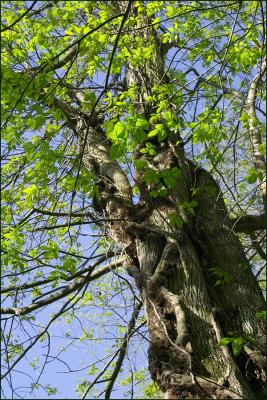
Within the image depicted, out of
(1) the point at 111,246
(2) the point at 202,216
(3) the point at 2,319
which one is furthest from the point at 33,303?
(2) the point at 202,216

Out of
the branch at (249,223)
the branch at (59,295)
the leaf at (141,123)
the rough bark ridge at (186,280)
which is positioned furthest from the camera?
the branch at (249,223)

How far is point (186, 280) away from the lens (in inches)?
152

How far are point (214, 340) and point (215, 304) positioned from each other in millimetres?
368

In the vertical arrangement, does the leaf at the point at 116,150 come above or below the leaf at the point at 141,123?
below

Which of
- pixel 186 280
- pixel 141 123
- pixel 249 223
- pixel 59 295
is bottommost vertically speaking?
pixel 186 280

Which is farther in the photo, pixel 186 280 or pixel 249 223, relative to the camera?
pixel 249 223

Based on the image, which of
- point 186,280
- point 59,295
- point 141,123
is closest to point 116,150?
point 141,123

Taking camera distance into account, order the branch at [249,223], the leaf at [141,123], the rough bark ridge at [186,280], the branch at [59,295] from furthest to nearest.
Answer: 1. the branch at [249,223]
2. the branch at [59,295]
3. the leaf at [141,123]
4. the rough bark ridge at [186,280]

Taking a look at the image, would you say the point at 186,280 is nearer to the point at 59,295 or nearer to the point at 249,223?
the point at 249,223

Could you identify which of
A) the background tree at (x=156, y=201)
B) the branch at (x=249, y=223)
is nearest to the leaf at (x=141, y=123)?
the background tree at (x=156, y=201)

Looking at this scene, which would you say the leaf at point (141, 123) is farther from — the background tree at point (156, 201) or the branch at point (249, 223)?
the branch at point (249, 223)

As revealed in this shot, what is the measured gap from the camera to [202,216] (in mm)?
4457

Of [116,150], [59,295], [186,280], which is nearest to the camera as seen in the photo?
[116,150]

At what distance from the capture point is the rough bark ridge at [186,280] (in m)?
3.32
